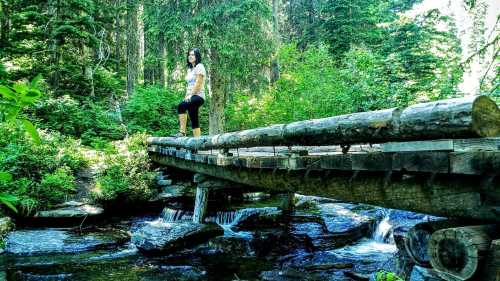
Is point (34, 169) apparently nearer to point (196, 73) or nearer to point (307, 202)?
point (196, 73)

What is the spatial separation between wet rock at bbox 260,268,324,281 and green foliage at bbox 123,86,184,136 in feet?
45.3

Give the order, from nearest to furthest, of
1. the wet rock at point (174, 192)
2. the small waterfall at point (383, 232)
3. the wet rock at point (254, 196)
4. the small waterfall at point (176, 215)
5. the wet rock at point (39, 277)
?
1. the wet rock at point (39, 277)
2. the small waterfall at point (383, 232)
3. the small waterfall at point (176, 215)
4. the wet rock at point (174, 192)
5. the wet rock at point (254, 196)

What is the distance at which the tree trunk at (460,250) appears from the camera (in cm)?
284

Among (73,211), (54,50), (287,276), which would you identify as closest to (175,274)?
(287,276)

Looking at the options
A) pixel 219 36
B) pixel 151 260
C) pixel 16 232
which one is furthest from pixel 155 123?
pixel 151 260

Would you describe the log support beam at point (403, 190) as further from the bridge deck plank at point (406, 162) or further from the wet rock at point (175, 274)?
Answer: the wet rock at point (175, 274)

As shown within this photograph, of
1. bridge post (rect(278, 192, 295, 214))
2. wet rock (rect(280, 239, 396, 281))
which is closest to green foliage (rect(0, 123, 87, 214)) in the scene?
bridge post (rect(278, 192, 295, 214))

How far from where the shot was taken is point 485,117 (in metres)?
2.88

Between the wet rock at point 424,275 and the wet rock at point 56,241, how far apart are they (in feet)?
25.0

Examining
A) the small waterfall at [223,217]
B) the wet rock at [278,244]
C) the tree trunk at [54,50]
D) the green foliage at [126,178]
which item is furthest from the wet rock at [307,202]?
the tree trunk at [54,50]

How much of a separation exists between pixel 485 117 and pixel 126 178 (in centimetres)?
1084

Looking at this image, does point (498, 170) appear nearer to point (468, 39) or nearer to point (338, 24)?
point (468, 39)

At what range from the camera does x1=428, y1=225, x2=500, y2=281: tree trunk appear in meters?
2.84

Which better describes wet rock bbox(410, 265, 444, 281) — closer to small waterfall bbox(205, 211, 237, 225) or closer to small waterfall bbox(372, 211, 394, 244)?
small waterfall bbox(372, 211, 394, 244)
